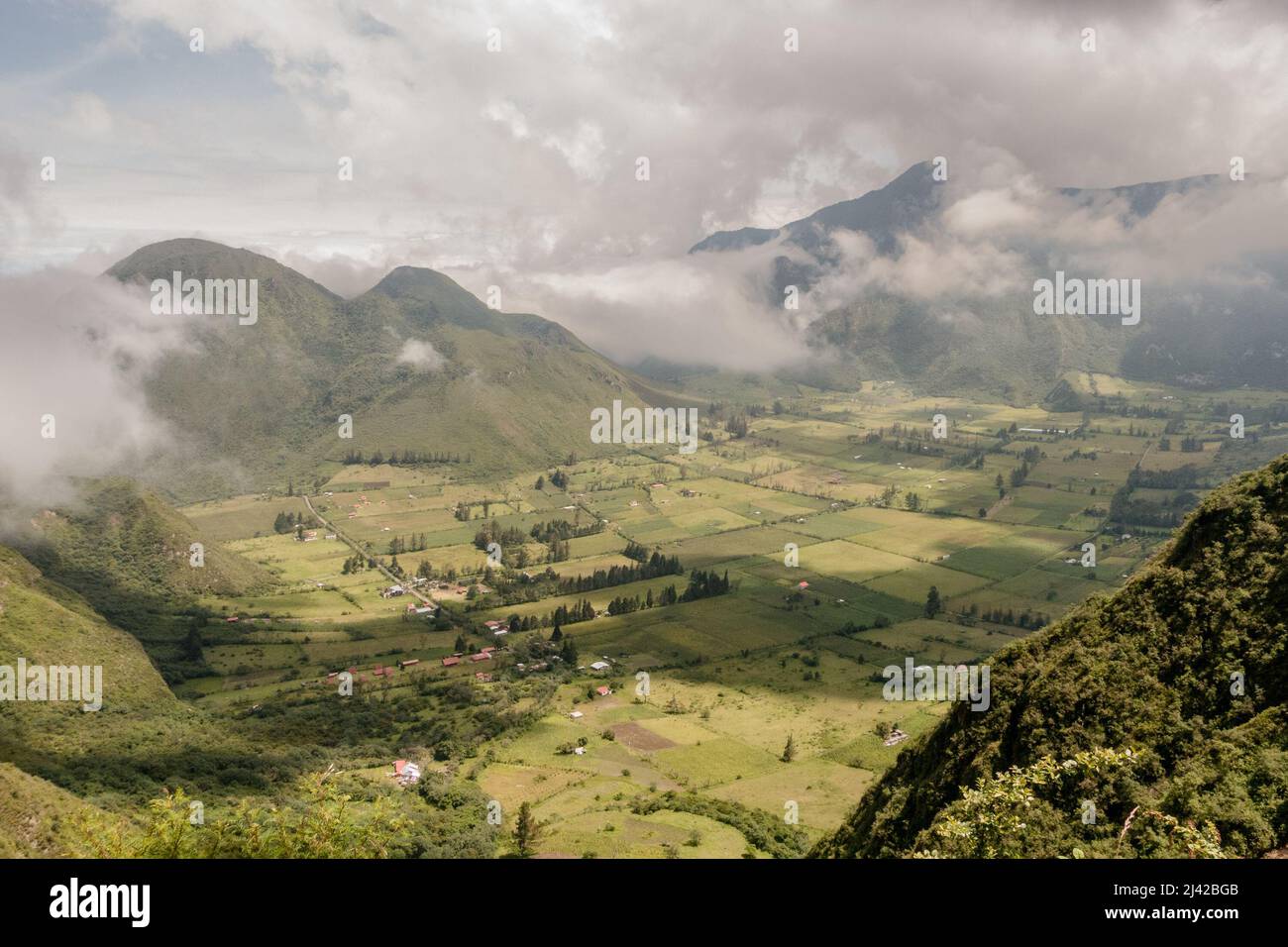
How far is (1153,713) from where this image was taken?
3331 cm

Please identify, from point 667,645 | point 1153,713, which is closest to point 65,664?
point 667,645

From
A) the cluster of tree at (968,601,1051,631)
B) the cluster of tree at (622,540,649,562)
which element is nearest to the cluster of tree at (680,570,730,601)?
the cluster of tree at (622,540,649,562)

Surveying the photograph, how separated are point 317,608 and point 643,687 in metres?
63.9

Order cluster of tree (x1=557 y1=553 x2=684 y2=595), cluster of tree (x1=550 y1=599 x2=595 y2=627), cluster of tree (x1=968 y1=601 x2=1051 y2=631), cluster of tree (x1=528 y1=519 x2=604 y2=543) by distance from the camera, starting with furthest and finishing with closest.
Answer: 1. cluster of tree (x1=528 y1=519 x2=604 y2=543)
2. cluster of tree (x1=557 y1=553 x2=684 y2=595)
3. cluster of tree (x1=550 y1=599 x2=595 y2=627)
4. cluster of tree (x1=968 y1=601 x2=1051 y2=631)

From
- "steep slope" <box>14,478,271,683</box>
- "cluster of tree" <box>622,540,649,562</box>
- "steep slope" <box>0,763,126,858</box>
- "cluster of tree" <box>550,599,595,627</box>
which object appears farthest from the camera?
"cluster of tree" <box>622,540,649,562</box>

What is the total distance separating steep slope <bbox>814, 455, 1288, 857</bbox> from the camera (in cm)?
2616

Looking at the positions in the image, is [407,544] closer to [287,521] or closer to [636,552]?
[287,521]

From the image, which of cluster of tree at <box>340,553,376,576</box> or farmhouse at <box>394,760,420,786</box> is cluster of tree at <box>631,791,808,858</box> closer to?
farmhouse at <box>394,760,420,786</box>

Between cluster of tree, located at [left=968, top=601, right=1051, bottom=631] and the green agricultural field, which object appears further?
cluster of tree, located at [left=968, top=601, right=1051, bottom=631]

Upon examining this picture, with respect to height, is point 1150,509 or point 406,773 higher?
point 1150,509

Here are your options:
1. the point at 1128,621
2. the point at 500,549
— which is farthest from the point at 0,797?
the point at 500,549

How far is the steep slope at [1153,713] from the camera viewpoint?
85.8ft

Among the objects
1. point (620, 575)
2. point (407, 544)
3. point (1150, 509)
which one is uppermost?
point (1150, 509)
